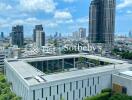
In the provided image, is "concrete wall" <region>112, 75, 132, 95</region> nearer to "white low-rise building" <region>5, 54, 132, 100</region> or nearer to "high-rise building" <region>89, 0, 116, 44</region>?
"white low-rise building" <region>5, 54, 132, 100</region>

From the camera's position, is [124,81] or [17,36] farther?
[17,36]

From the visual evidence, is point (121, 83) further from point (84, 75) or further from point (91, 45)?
point (91, 45)

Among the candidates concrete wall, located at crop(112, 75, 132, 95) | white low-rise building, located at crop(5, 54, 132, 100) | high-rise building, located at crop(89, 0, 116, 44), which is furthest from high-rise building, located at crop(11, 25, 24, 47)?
concrete wall, located at crop(112, 75, 132, 95)

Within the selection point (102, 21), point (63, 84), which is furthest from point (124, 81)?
point (102, 21)

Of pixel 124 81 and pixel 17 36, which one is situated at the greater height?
pixel 17 36

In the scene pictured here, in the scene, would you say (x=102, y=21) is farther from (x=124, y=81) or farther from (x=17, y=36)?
(x=124, y=81)

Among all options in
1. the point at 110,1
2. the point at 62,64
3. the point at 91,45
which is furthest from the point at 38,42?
the point at 62,64

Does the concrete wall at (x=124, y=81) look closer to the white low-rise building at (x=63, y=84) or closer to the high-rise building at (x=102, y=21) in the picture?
the white low-rise building at (x=63, y=84)

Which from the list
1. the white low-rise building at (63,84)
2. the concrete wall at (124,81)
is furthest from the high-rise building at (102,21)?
the concrete wall at (124,81)

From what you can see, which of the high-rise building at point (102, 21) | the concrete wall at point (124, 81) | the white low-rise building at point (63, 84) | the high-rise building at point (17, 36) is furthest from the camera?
the high-rise building at point (17, 36)
